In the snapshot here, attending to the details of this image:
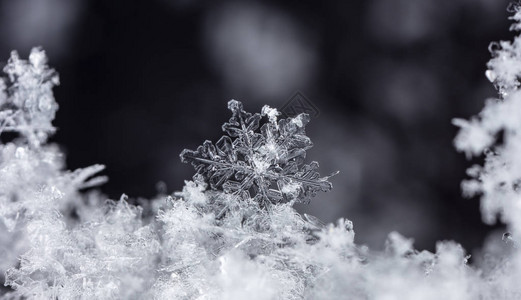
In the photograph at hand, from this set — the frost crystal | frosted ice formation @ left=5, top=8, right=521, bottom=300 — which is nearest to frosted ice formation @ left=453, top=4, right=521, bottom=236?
frosted ice formation @ left=5, top=8, right=521, bottom=300

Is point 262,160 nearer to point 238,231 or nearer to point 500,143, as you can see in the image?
point 238,231

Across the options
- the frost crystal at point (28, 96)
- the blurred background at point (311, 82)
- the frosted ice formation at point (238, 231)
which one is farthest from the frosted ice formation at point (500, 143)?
the frost crystal at point (28, 96)

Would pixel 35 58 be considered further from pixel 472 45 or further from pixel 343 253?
pixel 472 45

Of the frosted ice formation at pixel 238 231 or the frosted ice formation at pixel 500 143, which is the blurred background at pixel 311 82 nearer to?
the frosted ice formation at pixel 238 231

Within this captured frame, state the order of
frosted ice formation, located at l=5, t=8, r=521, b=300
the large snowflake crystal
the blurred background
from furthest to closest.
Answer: the blurred background < the large snowflake crystal < frosted ice formation, located at l=5, t=8, r=521, b=300

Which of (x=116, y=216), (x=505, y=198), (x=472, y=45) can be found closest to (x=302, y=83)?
(x=472, y=45)

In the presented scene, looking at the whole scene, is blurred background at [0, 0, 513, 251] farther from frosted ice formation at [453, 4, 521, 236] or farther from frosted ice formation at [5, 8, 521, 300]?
frosted ice formation at [453, 4, 521, 236]
